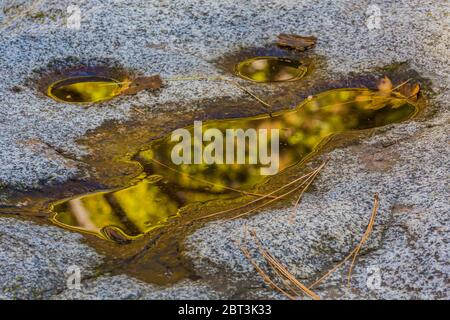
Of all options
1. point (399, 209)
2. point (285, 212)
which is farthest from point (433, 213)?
Result: point (285, 212)

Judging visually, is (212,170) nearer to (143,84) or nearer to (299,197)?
(299,197)

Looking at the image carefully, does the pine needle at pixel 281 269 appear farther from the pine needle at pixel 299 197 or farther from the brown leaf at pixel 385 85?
the brown leaf at pixel 385 85

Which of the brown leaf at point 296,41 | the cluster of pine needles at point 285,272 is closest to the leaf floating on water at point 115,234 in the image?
the cluster of pine needles at point 285,272

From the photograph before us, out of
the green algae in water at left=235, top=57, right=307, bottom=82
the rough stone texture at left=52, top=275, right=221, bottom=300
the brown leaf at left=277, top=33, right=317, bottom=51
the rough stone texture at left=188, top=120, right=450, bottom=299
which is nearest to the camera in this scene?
the rough stone texture at left=52, top=275, right=221, bottom=300

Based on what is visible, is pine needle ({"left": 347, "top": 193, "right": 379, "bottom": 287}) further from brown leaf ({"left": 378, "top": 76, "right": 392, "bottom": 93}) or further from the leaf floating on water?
brown leaf ({"left": 378, "top": 76, "right": 392, "bottom": 93})

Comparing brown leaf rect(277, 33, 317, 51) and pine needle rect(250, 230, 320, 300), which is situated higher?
brown leaf rect(277, 33, 317, 51)

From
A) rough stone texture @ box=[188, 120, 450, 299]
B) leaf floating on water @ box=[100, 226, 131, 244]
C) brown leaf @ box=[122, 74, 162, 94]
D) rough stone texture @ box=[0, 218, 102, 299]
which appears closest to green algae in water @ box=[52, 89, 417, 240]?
leaf floating on water @ box=[100, 226, 131, 244]
